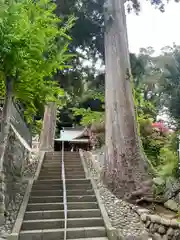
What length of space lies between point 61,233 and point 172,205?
248 centimetres

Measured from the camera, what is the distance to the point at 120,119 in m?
6.91

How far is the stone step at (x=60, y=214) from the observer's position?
533cm

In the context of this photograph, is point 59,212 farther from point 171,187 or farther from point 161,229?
point 171,187

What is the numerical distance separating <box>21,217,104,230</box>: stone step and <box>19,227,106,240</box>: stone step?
167 millimetres

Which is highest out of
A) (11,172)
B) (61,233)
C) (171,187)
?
(11,172)

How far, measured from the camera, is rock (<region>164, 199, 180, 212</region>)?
5.64 m

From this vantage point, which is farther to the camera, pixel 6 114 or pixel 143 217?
pixel 143 217

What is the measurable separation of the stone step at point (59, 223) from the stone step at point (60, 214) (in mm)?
194

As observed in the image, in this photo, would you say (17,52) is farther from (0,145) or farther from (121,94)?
(121,94)

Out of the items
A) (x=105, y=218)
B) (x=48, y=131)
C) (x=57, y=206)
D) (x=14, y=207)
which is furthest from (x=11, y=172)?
(x=48, y=131)

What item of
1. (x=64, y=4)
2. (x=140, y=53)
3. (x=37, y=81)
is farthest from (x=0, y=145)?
(x=140, y=53)

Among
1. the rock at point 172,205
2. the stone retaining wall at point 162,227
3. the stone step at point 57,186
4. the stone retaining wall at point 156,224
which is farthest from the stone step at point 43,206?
the rock at point 172,205

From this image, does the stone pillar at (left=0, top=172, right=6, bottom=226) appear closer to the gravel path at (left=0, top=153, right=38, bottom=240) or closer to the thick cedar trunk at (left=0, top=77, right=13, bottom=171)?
the gravel path at (left=0, top=153, right=38, bottom=240)

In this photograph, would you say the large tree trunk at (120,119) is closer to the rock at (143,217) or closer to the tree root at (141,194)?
the tree root at (141,194)
